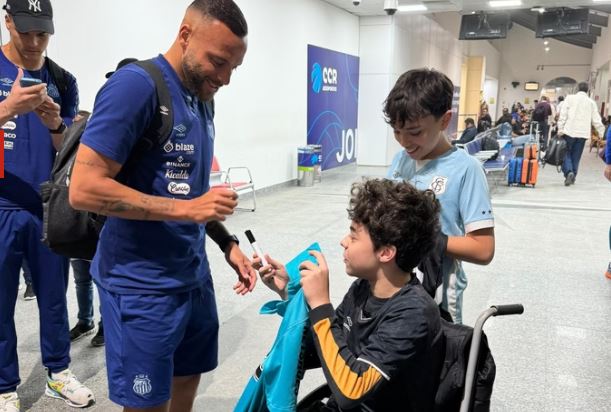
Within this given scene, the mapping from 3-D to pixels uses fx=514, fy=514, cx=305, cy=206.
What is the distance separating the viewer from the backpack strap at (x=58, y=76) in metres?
2.31

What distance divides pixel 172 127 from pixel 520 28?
3192 cm

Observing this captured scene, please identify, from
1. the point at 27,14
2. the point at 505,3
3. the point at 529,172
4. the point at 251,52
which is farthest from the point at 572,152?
the point at 27,14

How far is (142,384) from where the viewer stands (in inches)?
54.2

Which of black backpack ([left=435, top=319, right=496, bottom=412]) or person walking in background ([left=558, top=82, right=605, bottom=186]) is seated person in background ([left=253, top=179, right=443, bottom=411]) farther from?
person walking in background ([left=558, top=82, right=605, bottom=186])

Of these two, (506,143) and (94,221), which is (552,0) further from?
(94,221)

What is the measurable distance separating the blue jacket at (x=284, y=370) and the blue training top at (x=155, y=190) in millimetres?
304

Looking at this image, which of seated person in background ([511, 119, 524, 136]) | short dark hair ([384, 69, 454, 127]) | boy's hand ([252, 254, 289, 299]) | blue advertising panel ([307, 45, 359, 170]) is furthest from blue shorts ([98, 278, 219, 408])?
seated person in background ([511, 119, 524, 136])

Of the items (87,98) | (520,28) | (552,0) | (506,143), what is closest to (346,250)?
(87,98)

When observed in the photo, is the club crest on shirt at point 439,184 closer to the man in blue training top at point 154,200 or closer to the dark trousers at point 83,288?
the man in blue training top at point 154,200

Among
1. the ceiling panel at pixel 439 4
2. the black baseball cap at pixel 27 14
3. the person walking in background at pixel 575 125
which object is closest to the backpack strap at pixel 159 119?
the black baseball cap at pixel 27 14

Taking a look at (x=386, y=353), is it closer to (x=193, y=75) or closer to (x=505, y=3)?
(x=193, y=75)

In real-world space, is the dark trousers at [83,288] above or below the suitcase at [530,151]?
below

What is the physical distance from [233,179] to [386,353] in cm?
629

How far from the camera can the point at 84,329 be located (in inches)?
123
